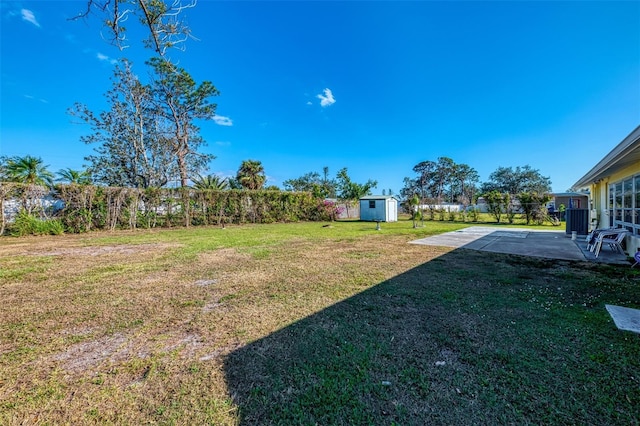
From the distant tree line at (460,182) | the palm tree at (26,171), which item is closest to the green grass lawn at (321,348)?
the palm tree at (26,171)

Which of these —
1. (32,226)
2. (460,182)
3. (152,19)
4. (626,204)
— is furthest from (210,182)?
(460,182)

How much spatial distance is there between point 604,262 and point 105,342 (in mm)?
9009

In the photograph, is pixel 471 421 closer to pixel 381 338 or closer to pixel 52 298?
pixel 381 338

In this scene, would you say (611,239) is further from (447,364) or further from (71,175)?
(71,175)

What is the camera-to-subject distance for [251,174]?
27766 millimetres

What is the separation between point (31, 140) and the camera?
19547 mm

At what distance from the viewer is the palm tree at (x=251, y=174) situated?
2719 cm

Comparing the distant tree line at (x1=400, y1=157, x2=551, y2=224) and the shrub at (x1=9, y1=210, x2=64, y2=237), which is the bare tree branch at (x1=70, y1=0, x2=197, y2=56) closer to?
the shrub at (x1=9, y1=210, x2=64, y2=237)

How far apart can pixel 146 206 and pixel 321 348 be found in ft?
48.4

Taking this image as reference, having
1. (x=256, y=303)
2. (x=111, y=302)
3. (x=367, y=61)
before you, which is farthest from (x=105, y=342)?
(x=367, y=61)

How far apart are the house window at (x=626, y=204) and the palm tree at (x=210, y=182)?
859 inches

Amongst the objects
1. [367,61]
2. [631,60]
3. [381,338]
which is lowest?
[381,338]

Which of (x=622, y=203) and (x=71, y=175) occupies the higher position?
(x=71, y=175)

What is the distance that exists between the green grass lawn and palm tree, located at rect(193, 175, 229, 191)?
54.6 ft
